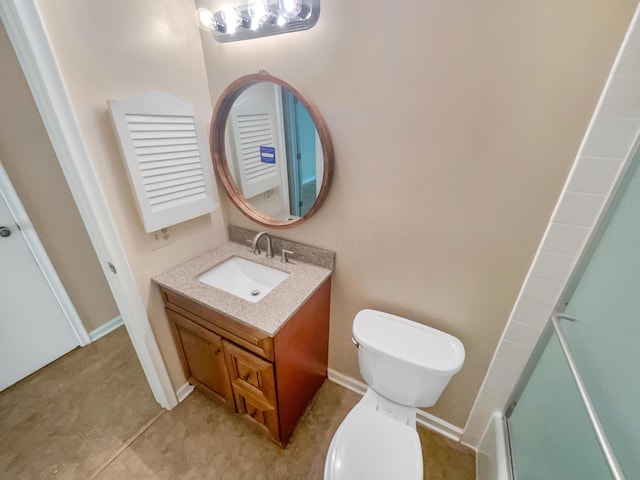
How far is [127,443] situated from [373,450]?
4.17 feet

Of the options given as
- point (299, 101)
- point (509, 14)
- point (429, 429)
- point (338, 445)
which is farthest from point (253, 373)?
point (509, 14)

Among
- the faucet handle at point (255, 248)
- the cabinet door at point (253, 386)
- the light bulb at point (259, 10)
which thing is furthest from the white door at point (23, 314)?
the light bulb at point (259, 10)

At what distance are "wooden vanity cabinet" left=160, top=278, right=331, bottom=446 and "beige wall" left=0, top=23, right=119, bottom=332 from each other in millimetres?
1012

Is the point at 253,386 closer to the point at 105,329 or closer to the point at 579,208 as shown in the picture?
the point at 579,208

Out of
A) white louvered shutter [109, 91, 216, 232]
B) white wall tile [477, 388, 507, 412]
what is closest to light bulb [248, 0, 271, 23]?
white louvered shutter [109, 91, 216, 232]

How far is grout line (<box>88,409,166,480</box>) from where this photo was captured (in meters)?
1.23

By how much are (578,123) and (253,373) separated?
143 centimetres

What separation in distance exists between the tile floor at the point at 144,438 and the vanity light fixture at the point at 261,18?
1.88 meters

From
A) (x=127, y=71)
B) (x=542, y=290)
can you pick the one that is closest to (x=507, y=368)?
(x=542, y=290)

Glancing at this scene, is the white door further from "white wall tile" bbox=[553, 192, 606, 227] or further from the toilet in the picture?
"white wall tile" bbox=[553, 192, 606, 227]

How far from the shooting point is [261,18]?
0.98 metres

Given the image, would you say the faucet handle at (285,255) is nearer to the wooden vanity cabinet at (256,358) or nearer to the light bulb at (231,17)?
the wooden vanity cabinet at (256,358)

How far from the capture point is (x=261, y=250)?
4.90ft

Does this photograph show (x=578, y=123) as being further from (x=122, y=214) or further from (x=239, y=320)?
(x=122, y=214)
